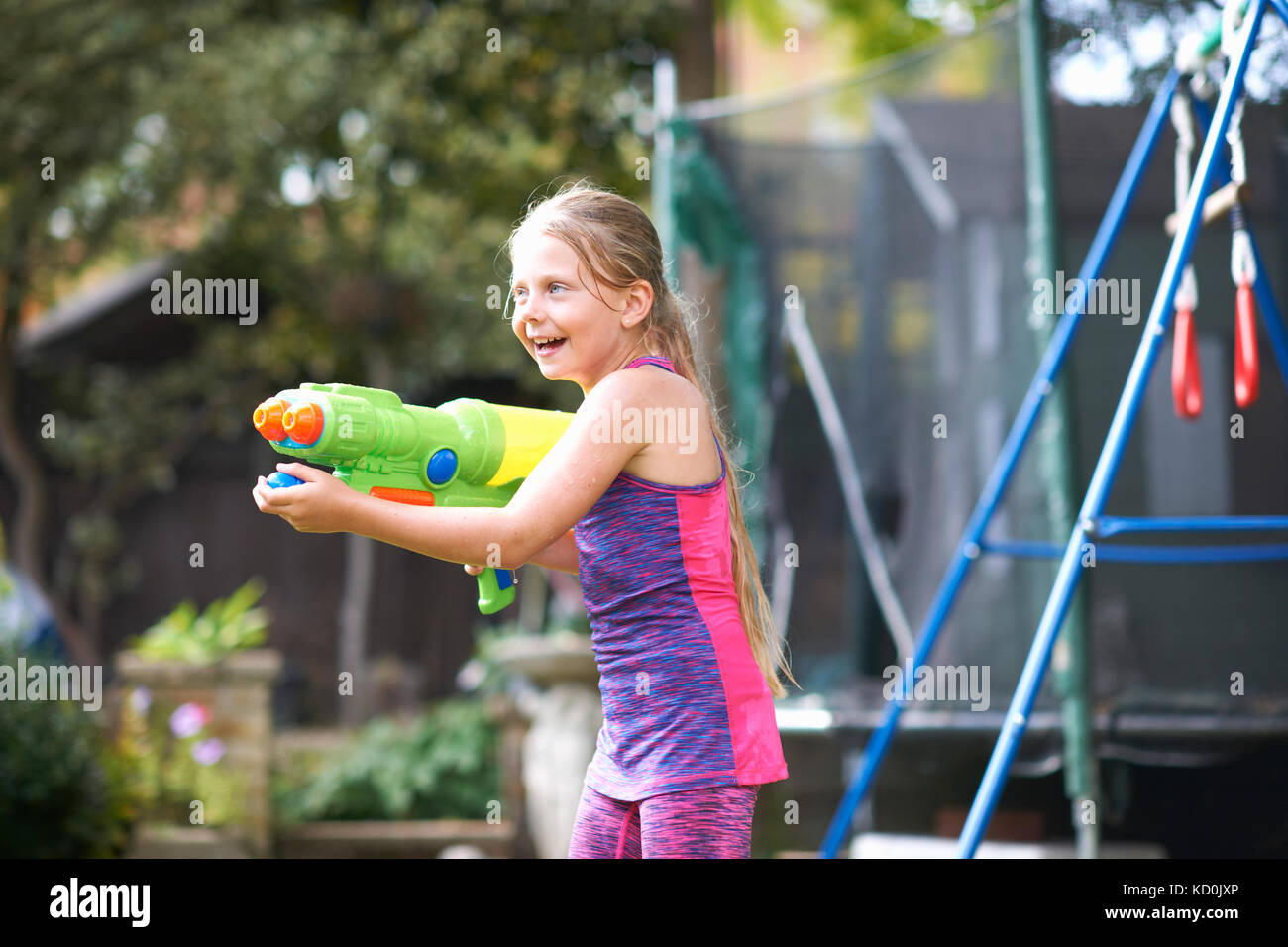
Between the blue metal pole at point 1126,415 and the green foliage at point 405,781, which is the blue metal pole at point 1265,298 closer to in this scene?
the blue metal pole at point 1126,415

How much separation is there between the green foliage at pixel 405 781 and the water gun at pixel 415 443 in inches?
149

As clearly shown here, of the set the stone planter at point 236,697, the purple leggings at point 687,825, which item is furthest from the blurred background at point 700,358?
the purple leggings at point 687,825

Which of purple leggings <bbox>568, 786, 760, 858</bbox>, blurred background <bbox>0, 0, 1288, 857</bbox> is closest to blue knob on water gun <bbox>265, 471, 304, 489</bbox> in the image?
purple leggings <bbox>568, 786, 760, 858</bbox>

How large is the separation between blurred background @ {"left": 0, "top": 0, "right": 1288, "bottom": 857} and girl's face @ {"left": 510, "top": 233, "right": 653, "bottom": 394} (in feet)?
2.06

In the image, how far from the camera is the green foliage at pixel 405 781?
17.1 feet

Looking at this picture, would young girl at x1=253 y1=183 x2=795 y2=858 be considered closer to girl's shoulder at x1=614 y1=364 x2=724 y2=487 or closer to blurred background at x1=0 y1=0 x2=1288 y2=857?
girl's shoulder at x1=614 y1=364 x2=724 y2=487

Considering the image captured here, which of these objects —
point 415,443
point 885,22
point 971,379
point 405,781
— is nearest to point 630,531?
point 415,443

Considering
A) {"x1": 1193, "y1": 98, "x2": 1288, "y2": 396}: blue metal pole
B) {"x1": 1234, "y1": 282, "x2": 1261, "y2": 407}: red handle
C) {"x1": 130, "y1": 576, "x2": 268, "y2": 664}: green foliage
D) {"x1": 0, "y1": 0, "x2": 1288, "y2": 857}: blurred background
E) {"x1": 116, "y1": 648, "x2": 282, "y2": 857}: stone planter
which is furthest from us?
{"x1": 130, "y1": 576, "x2": 268, "y2": 664}: green foliage

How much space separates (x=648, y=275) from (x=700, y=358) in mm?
160

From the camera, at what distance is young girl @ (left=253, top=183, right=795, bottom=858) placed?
4.81ft

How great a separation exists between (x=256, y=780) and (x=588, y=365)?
3.68m

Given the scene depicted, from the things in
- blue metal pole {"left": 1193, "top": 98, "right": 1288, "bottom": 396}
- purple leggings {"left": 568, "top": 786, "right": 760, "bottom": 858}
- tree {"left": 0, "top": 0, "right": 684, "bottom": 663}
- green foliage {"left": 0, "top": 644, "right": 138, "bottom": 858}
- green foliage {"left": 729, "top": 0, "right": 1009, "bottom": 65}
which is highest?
green foliage {"left": 729, "top": 0, "right": 1009, "bottom": 65}
